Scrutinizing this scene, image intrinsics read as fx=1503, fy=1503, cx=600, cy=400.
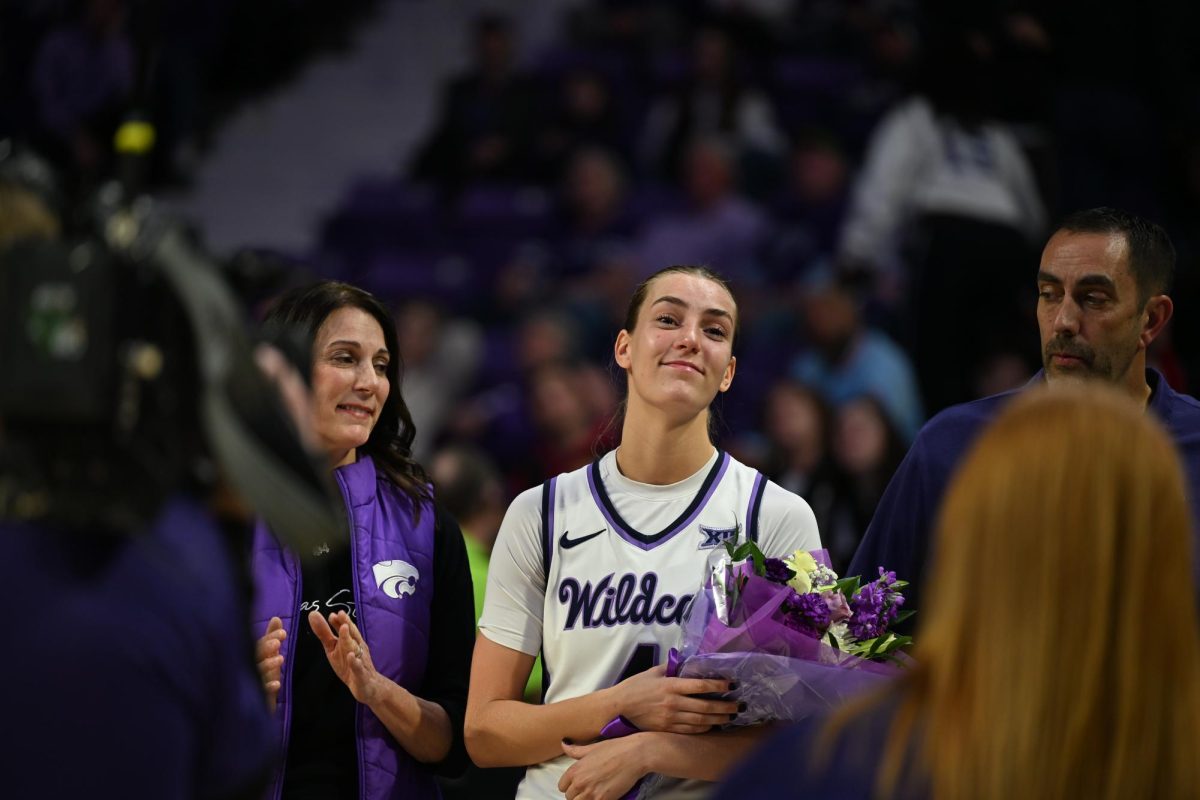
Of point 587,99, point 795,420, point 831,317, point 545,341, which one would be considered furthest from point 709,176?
point 795,420

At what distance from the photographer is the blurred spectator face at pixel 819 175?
28.0 ft

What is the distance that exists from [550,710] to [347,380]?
840mm

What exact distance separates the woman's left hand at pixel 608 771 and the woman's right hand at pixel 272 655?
61 cm

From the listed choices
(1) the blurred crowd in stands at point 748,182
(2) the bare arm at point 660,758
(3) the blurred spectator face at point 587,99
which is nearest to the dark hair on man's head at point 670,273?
(2) the bare arm at point 660,758

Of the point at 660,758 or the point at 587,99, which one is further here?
the point at 587,99

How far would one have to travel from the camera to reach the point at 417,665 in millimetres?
3238

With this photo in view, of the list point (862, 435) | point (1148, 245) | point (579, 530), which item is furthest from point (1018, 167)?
point (579, 530)

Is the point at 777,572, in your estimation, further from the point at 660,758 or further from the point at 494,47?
the point at 494,47

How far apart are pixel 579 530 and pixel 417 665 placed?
1.50ft

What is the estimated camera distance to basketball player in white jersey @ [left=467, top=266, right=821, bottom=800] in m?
2.91

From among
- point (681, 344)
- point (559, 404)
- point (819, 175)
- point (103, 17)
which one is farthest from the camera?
point (103, 17)

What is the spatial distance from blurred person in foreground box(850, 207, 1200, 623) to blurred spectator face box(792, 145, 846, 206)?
5.12 meters

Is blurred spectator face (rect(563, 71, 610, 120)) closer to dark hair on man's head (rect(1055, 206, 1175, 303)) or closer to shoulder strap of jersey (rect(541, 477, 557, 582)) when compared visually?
dark hair on man's head (rect(1055, 206, 1175, 303))

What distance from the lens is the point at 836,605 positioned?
9.34ft
